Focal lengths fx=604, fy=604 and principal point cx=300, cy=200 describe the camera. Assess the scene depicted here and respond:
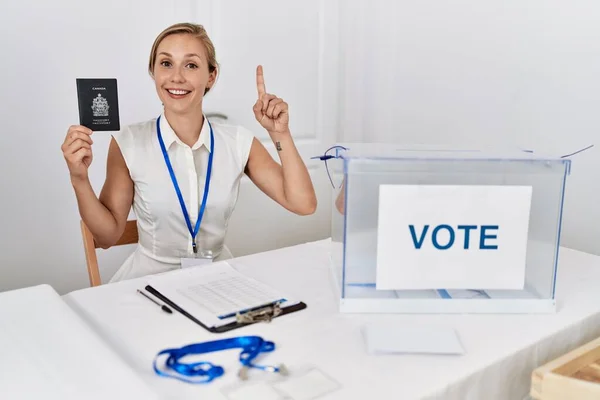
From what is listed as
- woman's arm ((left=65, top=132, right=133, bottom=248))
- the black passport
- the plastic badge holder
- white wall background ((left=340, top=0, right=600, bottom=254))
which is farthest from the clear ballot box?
white wall background ((left=340, top=0, right=600, bottom=254))

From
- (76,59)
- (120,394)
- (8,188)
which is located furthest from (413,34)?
(120,394)

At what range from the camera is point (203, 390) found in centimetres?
81

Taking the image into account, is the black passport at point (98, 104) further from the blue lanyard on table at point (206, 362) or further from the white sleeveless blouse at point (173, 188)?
the blue lanyard on table at point (206, 362)

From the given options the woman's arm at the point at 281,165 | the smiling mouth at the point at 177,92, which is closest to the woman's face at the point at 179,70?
the smiling mouth at the point at 177,92

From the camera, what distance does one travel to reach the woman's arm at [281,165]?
4.80ft

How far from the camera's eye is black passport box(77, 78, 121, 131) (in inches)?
52.8

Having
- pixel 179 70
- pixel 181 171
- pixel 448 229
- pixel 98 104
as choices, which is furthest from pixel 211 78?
pixel 448 229

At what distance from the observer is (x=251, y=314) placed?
1.03 metres

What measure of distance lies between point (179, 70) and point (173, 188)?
305 mm

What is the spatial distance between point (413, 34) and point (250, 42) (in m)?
0.68

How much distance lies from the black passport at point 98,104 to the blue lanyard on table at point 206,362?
668mm

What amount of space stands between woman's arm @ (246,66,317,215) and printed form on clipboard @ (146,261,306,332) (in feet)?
1.35

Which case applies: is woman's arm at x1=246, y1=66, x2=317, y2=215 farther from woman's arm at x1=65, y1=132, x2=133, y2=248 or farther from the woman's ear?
woman's arm at x1=65, y1=132, x2=133, y2=248

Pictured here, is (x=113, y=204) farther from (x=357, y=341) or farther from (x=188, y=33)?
(x=357, y=341)
